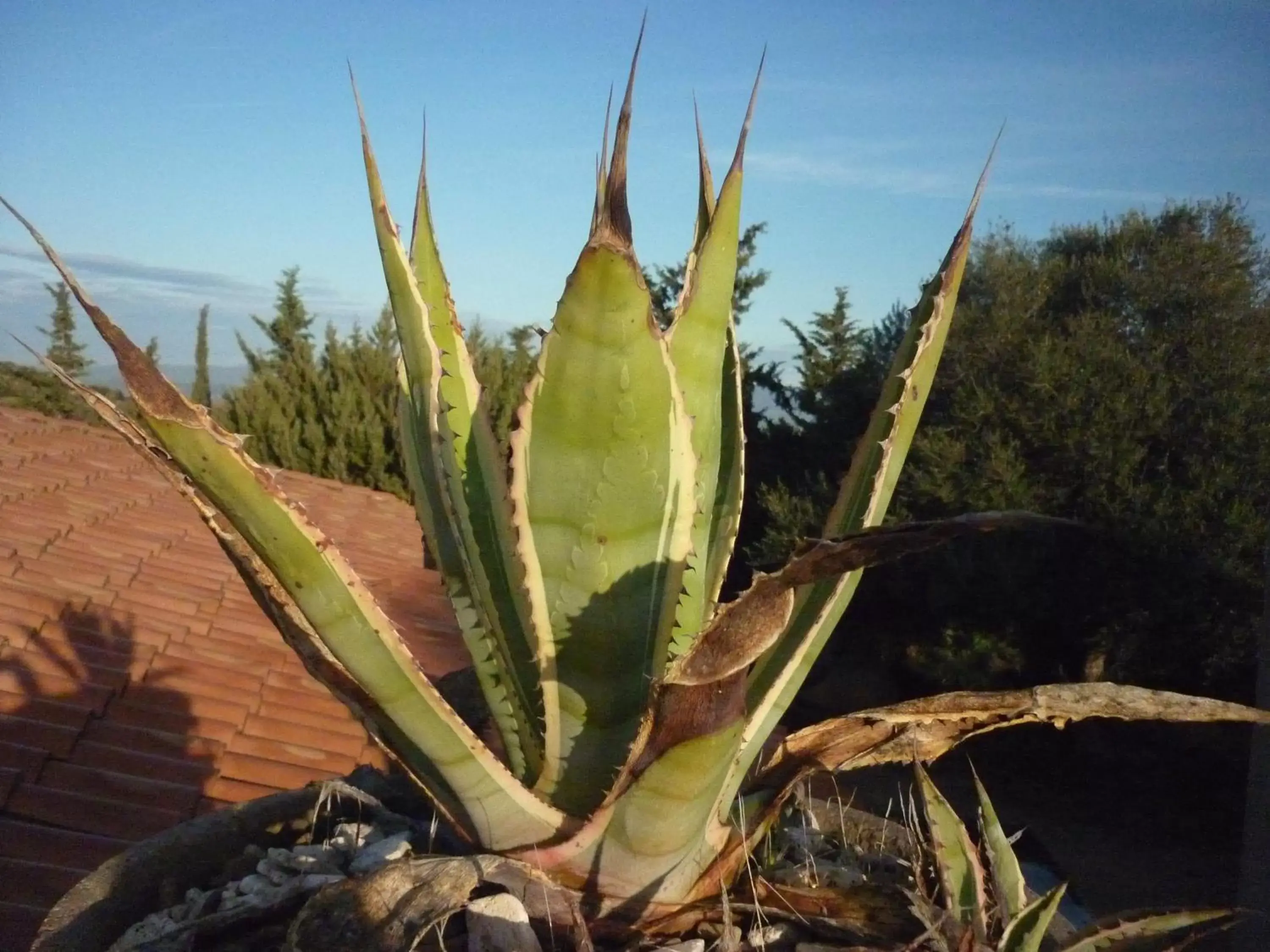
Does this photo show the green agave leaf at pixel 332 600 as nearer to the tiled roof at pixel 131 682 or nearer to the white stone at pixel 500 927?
the white stone at pixel 500 927

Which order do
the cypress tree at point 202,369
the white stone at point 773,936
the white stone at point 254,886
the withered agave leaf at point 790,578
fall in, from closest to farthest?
the withered agave leaf at point 790,578, the white stone at point 773,936, the white stone at point 254,886, the cypress tree at point 202,369

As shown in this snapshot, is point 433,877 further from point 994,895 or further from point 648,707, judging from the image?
point 994,895

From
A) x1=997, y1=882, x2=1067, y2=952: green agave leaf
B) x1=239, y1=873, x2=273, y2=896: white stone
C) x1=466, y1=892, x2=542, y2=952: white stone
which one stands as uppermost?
x1=997, y1=882, x2=1067, y2=952: green agave leaf

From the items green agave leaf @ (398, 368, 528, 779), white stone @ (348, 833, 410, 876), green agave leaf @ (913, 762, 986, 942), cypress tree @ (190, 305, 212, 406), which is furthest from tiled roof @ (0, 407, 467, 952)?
cypress tree @ (190, 305, 212, 406)

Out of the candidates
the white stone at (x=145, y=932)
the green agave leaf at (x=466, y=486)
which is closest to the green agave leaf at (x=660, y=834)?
the green agave leaf at (x=466, y=486)

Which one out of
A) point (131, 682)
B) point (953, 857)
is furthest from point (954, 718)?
point (131, 682)

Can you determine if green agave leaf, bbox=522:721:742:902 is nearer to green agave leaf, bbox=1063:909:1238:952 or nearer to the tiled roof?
green agave leaf, bbox=1063:909:1238:952

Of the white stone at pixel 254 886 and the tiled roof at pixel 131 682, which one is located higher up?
the white stone at pixel 254 886
